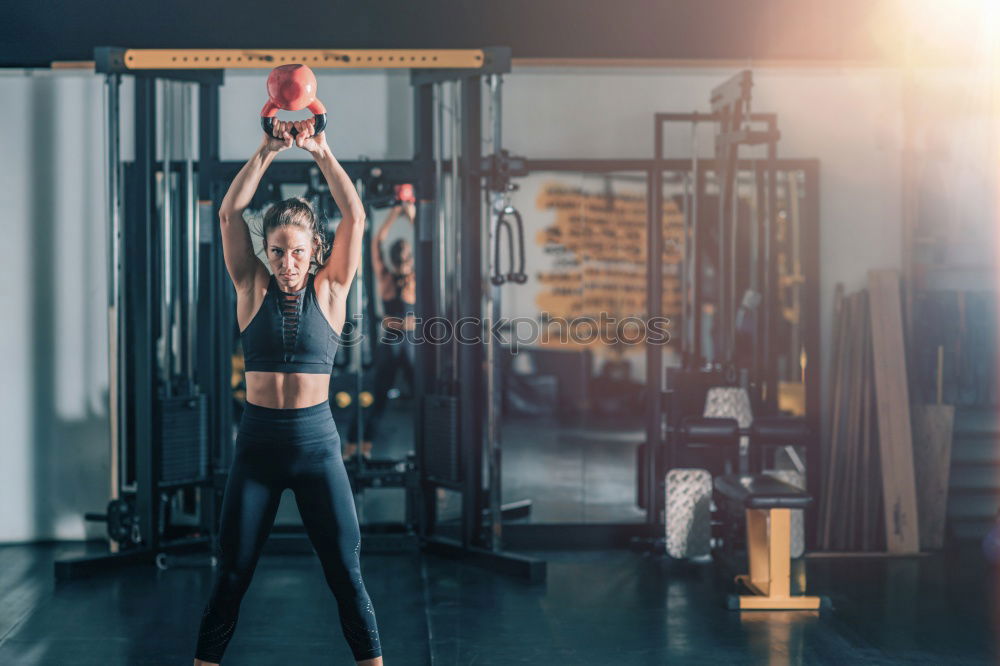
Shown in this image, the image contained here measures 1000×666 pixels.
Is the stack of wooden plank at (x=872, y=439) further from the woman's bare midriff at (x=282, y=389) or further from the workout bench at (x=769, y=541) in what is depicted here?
the woman's bare midriff at (x=282, y=389)

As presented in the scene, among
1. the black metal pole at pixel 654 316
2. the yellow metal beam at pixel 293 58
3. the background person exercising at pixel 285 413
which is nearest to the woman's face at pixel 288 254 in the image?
the background person exercising at pixel 285 413

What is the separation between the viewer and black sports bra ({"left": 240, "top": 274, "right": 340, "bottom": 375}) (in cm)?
276

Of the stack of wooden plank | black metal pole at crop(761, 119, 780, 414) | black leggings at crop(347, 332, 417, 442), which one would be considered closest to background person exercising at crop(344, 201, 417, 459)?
black leggings at crop(347, 332, 417, 442)

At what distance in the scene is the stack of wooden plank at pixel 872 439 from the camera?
4.94 meters

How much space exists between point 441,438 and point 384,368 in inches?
34.6

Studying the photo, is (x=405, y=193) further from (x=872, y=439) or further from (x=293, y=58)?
(x=872, y=439)

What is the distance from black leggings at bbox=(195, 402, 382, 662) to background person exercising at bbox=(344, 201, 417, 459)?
8.29 ft

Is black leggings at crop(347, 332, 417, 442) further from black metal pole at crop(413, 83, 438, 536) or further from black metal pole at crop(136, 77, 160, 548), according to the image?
black metal pole at crop(136, 77, 160, 548)

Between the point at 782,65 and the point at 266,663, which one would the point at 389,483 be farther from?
the point at 782,65

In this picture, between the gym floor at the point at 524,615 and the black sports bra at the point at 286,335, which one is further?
the gym floor at the point at 524,615

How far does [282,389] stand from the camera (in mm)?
2754

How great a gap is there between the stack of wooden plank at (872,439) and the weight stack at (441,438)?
6.07 ft

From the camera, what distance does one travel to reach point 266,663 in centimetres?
343

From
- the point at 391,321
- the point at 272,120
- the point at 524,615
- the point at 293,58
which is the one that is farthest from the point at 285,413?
the point at 391,321
